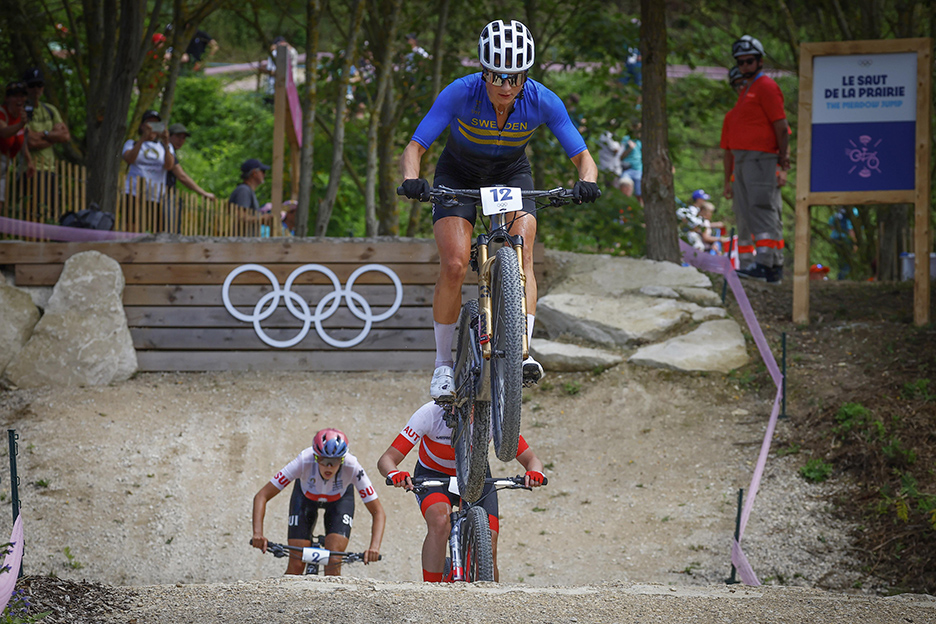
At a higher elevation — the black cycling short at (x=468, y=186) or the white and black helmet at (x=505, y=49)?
the white and black helmet at (x=505, y=49)

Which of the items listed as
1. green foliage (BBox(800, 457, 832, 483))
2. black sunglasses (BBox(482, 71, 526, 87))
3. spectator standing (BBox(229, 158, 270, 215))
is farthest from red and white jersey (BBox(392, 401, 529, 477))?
spectator standing (BBox(229, 158, 270, 215))

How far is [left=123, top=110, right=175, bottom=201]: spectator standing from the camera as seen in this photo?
1137cm

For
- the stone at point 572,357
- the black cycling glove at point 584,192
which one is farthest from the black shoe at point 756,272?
the black cycling glove at point 584,192

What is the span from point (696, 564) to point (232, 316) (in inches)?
240

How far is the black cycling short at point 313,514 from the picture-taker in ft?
24.0

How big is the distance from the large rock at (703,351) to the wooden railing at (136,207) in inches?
194

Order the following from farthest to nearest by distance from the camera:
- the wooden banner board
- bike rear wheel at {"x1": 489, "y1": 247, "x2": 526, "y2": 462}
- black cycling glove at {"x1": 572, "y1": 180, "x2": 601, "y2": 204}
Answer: the wooden banner board, black cycling glove at {"x1": 572, "y1": 180, "x2": 601, "y2": 204}, bike rear wheel at {"x1": 489, "y1": 247, "x2": 526, "y2": 462}

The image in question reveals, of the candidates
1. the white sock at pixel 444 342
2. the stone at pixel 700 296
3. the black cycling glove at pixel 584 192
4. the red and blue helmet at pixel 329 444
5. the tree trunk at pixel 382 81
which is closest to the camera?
the black cycling glove at pixel 584 192

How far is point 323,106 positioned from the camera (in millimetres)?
16062

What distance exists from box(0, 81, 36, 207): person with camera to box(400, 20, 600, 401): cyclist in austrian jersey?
6681 millimetres

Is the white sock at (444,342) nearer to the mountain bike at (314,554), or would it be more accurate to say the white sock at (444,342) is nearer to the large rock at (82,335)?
the mountain bike at (314,554)

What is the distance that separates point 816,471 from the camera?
859 centimetres

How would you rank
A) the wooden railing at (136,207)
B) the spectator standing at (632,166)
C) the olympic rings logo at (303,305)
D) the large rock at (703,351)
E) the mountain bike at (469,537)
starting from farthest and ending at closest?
the spectator standing at (632,166), the olympic rings logo at (303,305), the wooden railing at (136,207), the large rock at (703,351), the mountain bike at (469,537)

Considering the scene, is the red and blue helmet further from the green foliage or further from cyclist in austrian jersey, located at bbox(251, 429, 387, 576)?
the green foliage
